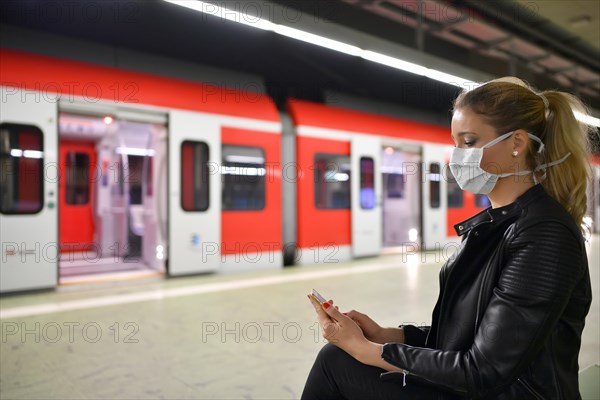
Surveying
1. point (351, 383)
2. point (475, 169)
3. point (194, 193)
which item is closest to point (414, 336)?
point (351, 383)

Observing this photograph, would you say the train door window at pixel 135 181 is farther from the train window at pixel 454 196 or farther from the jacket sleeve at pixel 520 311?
the jacket sleeve at pixel 520 311

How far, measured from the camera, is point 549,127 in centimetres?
120

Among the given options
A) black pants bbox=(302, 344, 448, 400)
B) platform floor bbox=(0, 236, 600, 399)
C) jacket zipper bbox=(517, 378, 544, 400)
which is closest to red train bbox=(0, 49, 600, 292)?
platform floor bbox=(0, 236, 600, 399)

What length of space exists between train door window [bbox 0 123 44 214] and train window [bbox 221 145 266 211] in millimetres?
2210

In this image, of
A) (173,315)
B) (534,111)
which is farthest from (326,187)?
(534,111)

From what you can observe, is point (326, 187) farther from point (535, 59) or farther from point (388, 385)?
point (388, 385)

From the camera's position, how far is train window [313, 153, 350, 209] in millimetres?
7027

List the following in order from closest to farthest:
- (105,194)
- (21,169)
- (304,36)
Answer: (21,169) → (304,36) → (105,194)

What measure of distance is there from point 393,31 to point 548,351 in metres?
6.53

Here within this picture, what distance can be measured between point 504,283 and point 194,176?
5.16 meters

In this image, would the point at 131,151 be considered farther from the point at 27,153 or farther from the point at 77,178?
the point at 27,153

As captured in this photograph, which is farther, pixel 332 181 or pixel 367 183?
pixel 367 183

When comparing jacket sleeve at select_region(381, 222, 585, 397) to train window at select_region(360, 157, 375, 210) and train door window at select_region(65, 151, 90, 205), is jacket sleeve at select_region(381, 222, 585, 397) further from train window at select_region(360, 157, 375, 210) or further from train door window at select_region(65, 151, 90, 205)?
train door window at select_region(65, 151, 90, 205)

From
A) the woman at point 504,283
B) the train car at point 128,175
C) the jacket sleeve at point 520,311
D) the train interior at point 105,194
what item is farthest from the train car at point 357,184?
the jacket sleeve at point 520,311
